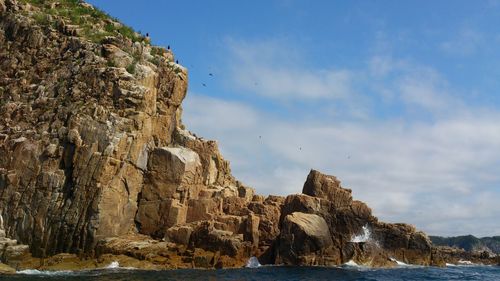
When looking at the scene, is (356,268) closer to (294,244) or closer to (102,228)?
(294,244)

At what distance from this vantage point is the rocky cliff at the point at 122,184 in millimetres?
49438

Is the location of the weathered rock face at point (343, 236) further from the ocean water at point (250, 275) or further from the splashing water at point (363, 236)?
the ocean water at point (250, 275)

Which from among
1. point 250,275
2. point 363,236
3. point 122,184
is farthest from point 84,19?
point 363,236

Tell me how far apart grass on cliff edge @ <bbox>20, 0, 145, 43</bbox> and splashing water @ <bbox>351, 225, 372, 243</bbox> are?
39285 millimetres

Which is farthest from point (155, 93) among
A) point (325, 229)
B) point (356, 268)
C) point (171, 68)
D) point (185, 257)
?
point (356, 268)

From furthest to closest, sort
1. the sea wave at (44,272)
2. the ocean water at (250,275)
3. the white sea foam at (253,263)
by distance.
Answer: the white sea foam at (253,263)
the sea wave at (44,272)
the ocean water at (250,275)

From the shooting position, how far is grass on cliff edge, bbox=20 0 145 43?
65438 mm

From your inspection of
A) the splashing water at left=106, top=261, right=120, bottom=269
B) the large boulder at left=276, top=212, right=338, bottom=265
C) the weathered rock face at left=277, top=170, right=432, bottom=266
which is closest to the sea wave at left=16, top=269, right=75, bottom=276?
the splashing water at left=106, top=261, right=120, bottom=269

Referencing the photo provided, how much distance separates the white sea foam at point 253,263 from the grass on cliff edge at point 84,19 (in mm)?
33868

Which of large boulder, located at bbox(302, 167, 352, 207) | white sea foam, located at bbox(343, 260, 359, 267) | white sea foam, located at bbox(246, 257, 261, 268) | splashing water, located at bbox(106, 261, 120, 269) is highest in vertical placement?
large boulder, located at bbox(302, 167, 352, 207)

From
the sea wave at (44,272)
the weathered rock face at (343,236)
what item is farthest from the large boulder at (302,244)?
the sea wave at (44,272)

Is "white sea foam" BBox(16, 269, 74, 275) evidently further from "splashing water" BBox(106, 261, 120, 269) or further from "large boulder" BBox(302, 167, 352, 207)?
"large boulder" BBox(302, 167, 352, 207)

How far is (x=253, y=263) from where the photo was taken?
170 ft

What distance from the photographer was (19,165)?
50969 mm
